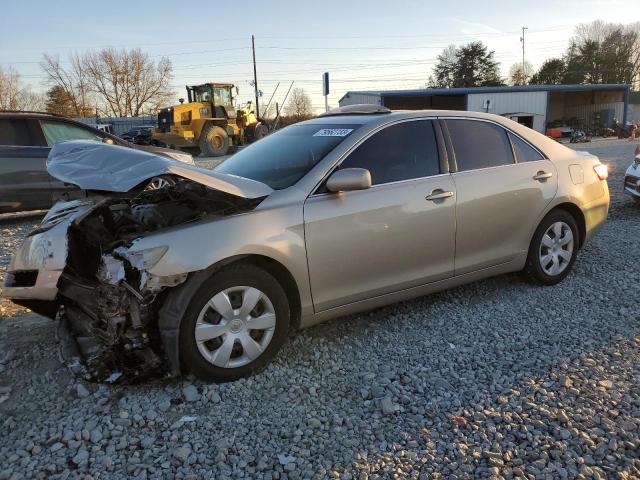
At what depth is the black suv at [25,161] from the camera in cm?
766

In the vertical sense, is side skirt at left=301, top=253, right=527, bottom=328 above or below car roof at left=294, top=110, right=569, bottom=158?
below

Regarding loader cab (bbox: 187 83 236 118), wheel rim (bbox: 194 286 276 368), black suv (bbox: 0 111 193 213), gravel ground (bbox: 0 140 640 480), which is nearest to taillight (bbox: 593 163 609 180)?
gravel ground (bbox: 0 140 640 480)

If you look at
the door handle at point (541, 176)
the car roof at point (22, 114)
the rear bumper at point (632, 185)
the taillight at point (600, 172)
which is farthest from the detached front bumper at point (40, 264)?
the rear bumper at point (632, 185)

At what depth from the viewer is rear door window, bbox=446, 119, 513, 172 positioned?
13.3 ft

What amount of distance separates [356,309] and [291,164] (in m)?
1.12

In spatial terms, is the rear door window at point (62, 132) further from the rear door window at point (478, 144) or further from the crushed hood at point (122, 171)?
the rear door window at point (478, 144)

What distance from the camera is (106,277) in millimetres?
2973

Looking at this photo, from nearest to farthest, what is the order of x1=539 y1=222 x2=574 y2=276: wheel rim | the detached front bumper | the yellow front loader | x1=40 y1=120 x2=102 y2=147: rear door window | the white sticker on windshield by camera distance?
the detached front bumper
the white sticker on windshield
x1=539 y1=222 x2=574 y2=276: wheel rim
x1=40 y1=120 x2=102 y2=147: rear door window
the yellow front loader

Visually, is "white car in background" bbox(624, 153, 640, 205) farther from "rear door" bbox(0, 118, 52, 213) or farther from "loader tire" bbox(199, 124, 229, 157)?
"loader tire" bbox(199, 124, 229, 157)

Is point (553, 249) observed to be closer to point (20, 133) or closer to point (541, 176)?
point (541, 176)

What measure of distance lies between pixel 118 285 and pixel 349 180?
1.53 meters

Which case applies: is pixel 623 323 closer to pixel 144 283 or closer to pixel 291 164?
pixel 291 164

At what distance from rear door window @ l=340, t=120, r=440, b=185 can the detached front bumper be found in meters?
1.84

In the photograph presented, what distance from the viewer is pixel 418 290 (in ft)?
12.5
